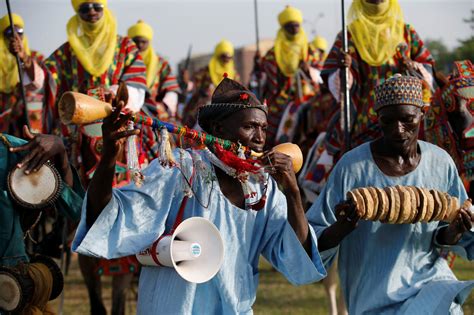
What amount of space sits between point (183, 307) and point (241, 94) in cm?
109

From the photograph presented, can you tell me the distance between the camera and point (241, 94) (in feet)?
15.6

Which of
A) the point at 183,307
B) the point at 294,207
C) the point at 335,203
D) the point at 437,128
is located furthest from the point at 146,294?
the point at 437,128

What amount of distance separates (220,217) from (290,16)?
9.34m

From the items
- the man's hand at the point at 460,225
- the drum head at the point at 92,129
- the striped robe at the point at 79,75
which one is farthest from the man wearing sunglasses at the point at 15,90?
the man's hand at the point at 460,225

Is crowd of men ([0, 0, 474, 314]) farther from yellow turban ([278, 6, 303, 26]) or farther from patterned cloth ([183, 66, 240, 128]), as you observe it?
patterned cloth ([183, 66, 240, 128])

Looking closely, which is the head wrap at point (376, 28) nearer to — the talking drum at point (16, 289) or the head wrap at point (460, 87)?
the head wrap at point (460, 87)

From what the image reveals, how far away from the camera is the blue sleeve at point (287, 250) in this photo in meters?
4.70

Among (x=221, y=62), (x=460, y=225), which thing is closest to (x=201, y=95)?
(x=221, y=62)

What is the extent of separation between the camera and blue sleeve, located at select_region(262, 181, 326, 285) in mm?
4695

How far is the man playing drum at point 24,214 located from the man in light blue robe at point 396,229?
4.67 ft

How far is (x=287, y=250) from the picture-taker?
187 inches

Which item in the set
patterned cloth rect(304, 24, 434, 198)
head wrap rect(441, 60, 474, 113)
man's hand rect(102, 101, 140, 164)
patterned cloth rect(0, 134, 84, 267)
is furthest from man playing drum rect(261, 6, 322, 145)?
man's hand rect(102, 101, 140, 164)

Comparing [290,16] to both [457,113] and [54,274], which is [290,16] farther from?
[54,274]

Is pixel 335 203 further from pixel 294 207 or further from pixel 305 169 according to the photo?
pixel 305 169
